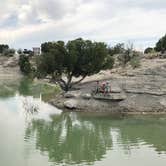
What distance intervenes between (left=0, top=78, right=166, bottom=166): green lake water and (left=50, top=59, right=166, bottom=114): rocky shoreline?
244 cm

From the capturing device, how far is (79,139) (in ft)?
95.4

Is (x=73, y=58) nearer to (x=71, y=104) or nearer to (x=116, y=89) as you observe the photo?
(x=71, y=104)

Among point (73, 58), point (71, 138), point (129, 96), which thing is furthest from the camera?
point (73, 58)

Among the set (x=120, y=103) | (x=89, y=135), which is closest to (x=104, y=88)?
(x=120, y=103)

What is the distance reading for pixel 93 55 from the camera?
4928 cm

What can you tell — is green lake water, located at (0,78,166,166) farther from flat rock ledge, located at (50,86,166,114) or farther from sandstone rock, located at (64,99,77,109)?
flat rock ledge, located at (50,86,166,114)

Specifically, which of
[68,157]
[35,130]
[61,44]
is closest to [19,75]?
[61,44]

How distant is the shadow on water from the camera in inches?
976

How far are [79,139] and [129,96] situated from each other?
15.3m

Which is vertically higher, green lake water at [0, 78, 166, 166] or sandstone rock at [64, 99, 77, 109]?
sandstone rock at [64, 99, 77, 109]

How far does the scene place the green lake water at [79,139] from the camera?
23.0m

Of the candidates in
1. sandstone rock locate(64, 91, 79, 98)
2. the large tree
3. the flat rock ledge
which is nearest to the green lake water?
the flat rock ledge

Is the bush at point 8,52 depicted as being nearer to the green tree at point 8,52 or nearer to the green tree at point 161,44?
the green tree at point 8,52

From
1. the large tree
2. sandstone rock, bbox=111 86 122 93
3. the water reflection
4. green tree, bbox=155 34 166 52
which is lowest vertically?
the water reflection
